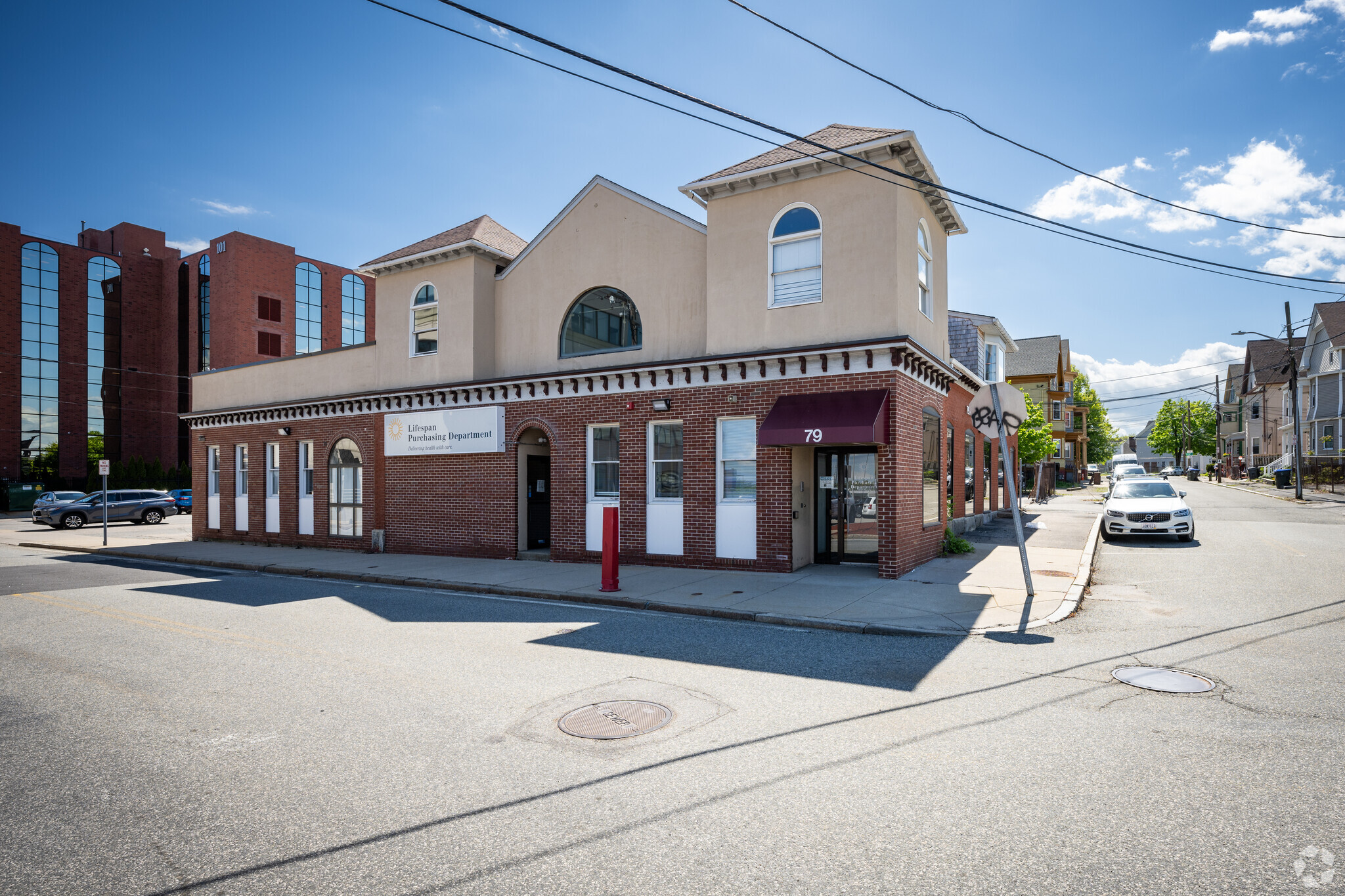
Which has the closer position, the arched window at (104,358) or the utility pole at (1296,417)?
the utility pole at (1296,417)

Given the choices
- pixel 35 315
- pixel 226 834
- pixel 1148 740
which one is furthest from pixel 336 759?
pixel 35 315

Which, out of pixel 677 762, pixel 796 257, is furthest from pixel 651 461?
pixel 677 762

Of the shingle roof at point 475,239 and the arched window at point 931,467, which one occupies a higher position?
the shingle roof at point 475,239

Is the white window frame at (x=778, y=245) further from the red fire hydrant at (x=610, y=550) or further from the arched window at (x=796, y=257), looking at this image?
the red fire hydrant at (x=610, y=550)

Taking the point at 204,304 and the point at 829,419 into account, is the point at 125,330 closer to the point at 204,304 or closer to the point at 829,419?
the point at 204,304

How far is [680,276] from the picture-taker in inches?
573

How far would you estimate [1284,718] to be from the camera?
16.9ft

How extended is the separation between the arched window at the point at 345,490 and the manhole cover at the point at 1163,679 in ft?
56.6

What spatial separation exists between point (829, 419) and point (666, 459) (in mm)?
3558

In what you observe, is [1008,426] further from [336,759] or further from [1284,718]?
[336,759]

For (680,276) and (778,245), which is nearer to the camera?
(778,245)

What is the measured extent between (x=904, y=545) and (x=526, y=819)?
9773mm

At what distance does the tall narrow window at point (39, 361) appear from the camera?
→ 47656mm

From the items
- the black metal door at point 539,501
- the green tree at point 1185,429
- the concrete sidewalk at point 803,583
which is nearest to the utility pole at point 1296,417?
the concrete sidewalk at point 803,583
